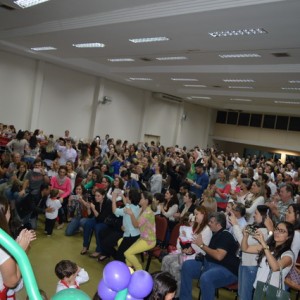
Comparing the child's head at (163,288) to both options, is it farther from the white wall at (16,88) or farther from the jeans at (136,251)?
the white wall at (16,88)

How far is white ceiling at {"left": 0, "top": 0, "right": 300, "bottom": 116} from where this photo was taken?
5.79m

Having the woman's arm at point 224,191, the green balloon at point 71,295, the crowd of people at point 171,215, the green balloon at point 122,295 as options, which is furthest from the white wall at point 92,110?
the green balloon at point 71,295

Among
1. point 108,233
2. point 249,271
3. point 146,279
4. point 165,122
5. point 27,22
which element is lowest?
point 108,233

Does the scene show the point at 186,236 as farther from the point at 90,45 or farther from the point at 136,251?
the point at 90,45

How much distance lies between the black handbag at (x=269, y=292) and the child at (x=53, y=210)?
423 centimetres

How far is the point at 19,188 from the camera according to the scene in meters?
6.26

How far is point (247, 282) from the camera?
367cm

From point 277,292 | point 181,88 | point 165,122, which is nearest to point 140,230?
point 277,292

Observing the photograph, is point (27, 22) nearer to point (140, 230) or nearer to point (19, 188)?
point (19, 188)

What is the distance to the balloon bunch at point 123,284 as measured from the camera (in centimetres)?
183

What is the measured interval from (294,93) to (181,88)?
5533mm

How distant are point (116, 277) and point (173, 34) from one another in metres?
6.55

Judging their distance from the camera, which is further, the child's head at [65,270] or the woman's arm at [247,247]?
the woman's arm at [247,247]

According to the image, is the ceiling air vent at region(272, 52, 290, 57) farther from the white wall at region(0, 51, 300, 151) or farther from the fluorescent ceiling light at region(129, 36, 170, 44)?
the white wall at region(0, 51, 300, 151)
